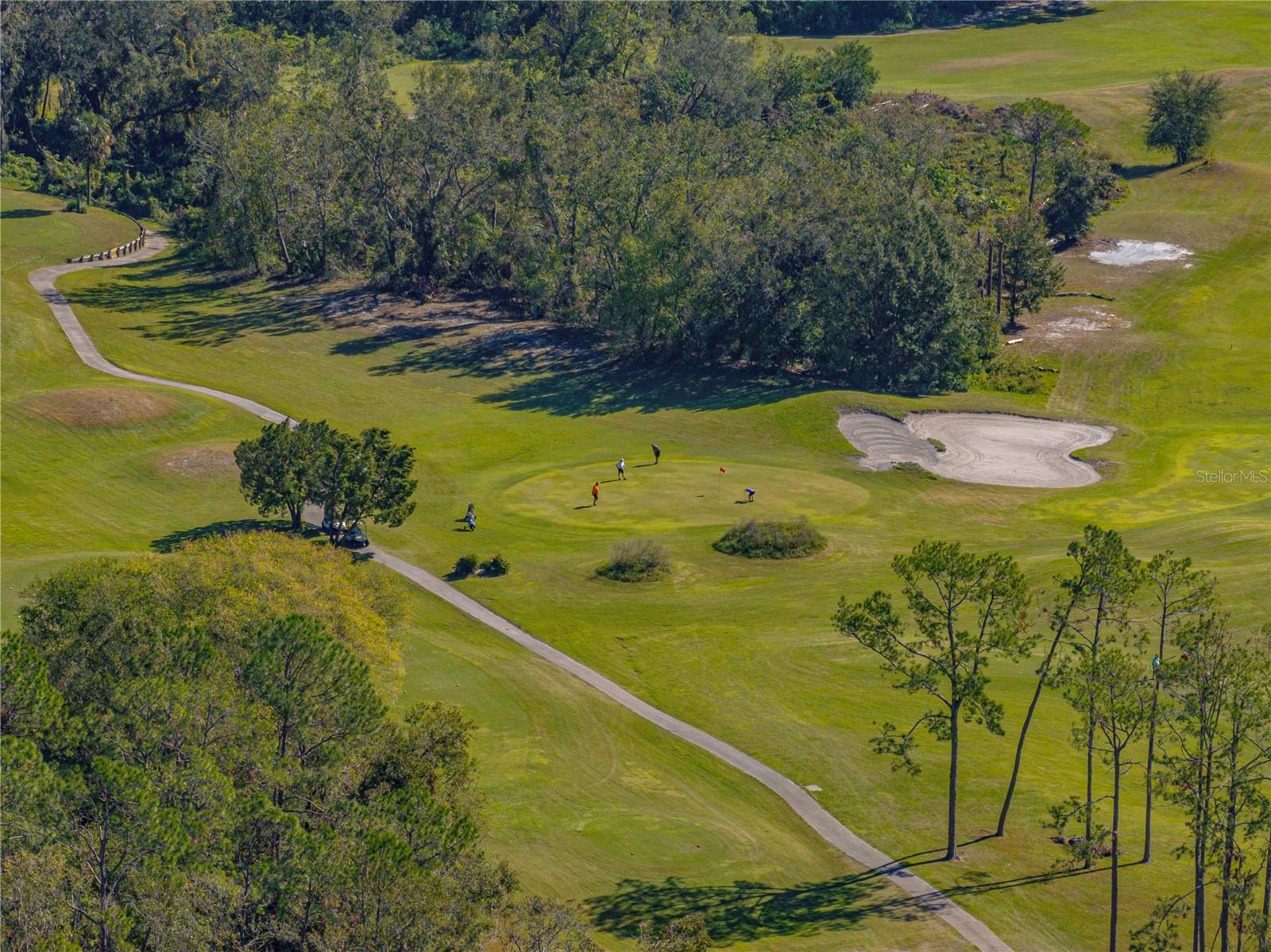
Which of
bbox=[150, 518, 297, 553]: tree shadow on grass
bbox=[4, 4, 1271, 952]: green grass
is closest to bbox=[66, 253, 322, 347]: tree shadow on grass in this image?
bbox=[4, 4, 1271, 952]: green grass

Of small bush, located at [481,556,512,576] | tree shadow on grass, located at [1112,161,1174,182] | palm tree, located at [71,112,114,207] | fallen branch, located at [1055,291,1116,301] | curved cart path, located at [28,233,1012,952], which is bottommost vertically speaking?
curved cart path, located at [28,233,1012,952]

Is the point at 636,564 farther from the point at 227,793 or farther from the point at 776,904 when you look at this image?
the point at 227,793

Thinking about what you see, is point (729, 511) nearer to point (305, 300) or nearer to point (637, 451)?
point (637, 451)

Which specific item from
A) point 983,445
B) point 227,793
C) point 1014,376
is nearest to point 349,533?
point 227,793

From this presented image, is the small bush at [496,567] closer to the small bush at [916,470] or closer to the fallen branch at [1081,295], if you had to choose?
the small bush at [916,470]

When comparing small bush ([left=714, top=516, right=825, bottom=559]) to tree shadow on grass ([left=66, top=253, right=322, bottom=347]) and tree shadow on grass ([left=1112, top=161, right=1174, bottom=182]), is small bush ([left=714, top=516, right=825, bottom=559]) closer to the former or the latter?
tree shadow on grass ([left=66, top=253, right=322, bottom=347])

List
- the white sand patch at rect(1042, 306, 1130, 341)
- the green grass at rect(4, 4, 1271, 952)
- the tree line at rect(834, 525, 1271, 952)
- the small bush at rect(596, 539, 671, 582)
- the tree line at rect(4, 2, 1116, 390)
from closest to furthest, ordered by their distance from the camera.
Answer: the tree line at rect(834, 525, 1271, 952), the green grass at rect(4, 4, 1271, 952), the small bush at rect(596, 539, 671, 582), the tree line at rect(4, 2, 1116, 390), the white sand patch at rect(1042, 306, 1130, 341)
